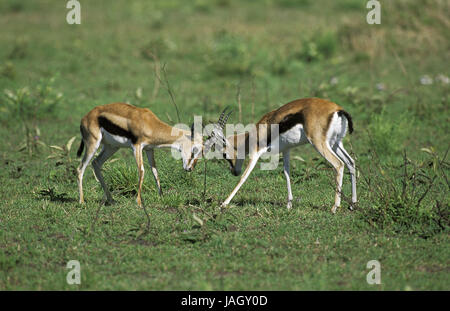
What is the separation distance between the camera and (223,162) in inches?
332

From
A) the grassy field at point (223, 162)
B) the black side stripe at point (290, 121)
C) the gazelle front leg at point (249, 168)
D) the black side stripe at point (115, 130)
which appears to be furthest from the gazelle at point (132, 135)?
the black side stripe at point (290, 121)

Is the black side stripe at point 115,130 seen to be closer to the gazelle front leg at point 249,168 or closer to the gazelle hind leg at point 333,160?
the gazelle front leg at point 249,168

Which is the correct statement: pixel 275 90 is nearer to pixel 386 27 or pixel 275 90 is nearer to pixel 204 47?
pixel 204 47

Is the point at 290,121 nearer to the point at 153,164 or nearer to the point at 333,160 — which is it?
the point at 333,160

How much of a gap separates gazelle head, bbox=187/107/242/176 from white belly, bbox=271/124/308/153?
0.52m

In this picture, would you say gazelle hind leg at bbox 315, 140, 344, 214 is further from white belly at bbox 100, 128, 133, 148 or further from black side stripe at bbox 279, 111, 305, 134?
white belly at bbox 100, 128, 133, 148

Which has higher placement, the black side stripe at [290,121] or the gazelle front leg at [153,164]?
the black side stripe at [290,121]

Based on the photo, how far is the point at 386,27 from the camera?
47.0ft

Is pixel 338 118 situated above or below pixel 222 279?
above

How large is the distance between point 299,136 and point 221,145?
95 cm

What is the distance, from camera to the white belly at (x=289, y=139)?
22.1ft

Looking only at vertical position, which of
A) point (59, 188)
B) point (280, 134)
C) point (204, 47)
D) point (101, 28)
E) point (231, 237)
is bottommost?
point (231, 237)
